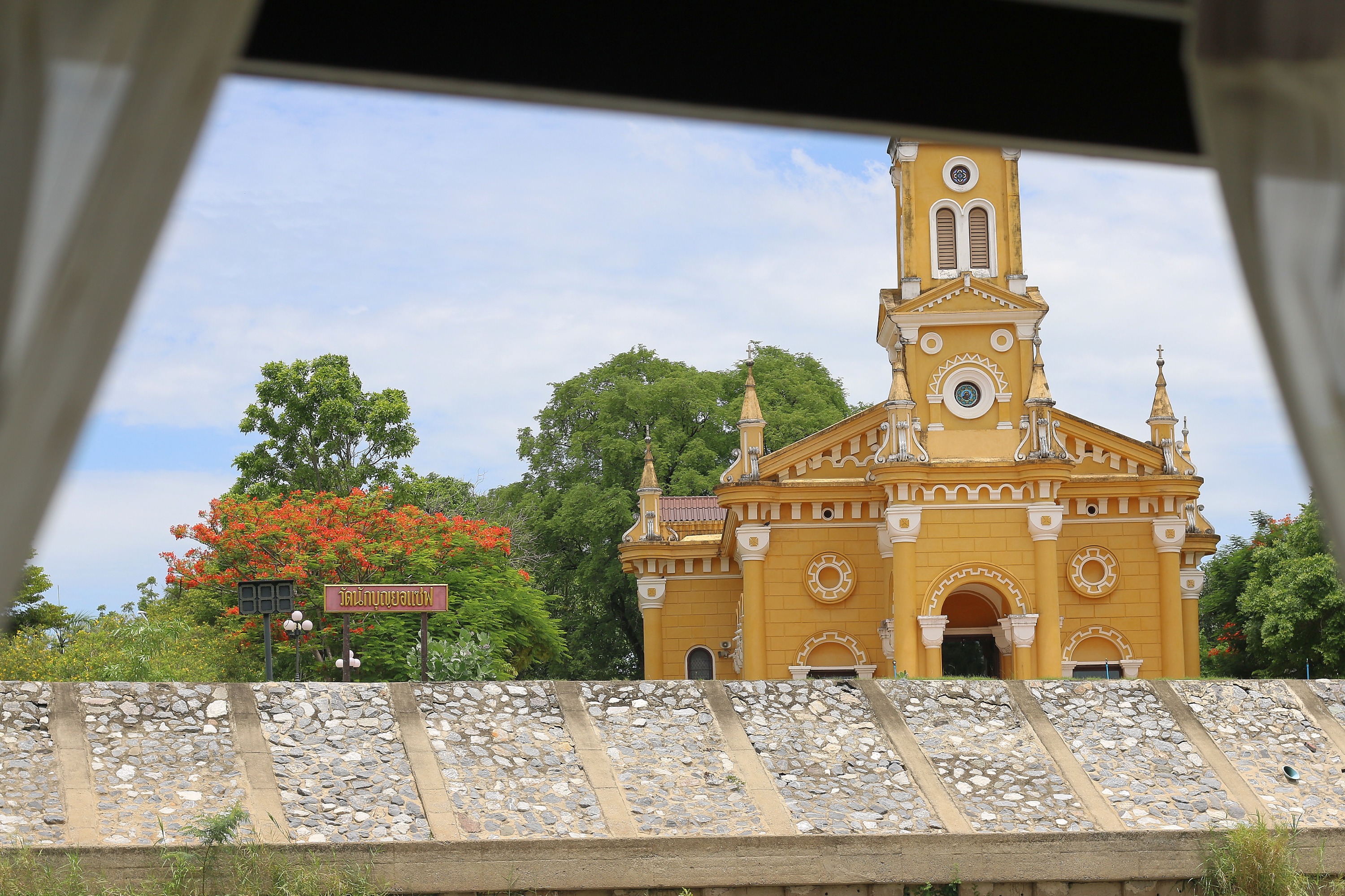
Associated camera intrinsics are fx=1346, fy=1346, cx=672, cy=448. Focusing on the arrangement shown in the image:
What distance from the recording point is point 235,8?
7.64 ft

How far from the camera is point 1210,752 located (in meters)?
17.3

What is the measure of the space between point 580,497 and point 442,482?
14.5ft

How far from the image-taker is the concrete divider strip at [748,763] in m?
15.4

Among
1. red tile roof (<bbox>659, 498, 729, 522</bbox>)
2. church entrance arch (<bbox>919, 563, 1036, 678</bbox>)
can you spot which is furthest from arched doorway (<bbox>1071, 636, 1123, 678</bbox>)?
red tile roof (<bbox>659, 498, 729, 522</bbox>)

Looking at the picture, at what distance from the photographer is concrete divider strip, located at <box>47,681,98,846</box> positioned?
14.2 meters

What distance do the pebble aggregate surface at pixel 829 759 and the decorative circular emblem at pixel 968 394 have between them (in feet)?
35.7

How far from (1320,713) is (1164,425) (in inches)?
465

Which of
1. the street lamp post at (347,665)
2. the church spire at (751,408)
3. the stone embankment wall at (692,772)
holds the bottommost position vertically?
the stone embankment wall at (692,772)

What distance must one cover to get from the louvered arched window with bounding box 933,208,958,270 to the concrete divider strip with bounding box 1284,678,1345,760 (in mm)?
12628

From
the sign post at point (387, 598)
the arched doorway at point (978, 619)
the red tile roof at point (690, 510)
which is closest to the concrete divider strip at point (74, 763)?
the sign post at point (387, 598)

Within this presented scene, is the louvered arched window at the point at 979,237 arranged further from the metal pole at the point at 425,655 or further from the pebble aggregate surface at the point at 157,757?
the pebble aggregate surface at the point at 157,757

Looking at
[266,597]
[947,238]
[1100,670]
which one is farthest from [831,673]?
Answer: [266,597]

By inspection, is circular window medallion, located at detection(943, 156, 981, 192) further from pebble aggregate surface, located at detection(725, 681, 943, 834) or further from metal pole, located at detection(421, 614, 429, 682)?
metal pole, located at detection(421, 614, 429, 682)

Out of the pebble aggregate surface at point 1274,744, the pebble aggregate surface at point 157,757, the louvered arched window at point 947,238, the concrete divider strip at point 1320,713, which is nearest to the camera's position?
the pebble aggregate surface at point 157,757
